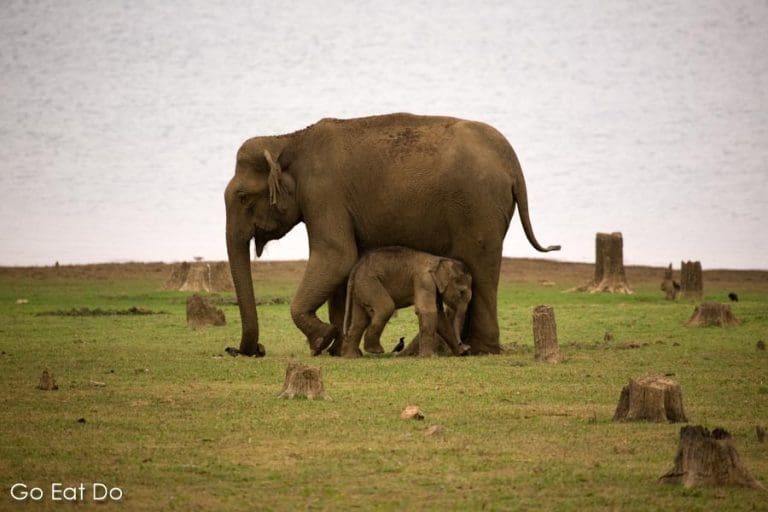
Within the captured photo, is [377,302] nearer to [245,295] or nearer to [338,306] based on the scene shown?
[338,306]

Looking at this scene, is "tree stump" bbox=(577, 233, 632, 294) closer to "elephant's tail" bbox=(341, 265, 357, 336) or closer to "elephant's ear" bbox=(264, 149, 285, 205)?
"elephant's ear" bbox=(264, 149, 285, 205)

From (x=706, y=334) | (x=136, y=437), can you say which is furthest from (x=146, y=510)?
(x=706, y=334)

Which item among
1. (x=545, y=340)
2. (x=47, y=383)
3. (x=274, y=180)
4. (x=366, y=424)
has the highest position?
(x=274, y=180)

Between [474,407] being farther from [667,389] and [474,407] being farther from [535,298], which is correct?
[535,298]

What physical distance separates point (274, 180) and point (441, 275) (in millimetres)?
2845

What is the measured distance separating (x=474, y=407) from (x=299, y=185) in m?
7.46

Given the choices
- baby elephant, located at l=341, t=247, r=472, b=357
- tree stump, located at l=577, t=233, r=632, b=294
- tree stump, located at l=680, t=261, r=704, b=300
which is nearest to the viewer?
baby elephant, located at l=341, t=247, r=472, b=357

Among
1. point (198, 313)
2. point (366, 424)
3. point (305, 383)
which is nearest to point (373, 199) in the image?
point (305, 383)

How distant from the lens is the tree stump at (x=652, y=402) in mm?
15141

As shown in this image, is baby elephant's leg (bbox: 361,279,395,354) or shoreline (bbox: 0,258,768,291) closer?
baby elephant's leg (bbox: 361,279,395,354)

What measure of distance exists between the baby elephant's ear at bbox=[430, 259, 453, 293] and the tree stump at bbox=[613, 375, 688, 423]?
22.1 ft

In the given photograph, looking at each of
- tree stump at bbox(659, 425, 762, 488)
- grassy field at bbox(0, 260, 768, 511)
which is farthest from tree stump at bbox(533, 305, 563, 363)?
tree stump at bbox(659, 425, 762, 488)

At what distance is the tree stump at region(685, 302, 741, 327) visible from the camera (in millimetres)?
28219

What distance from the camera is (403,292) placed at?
21.9 meters
